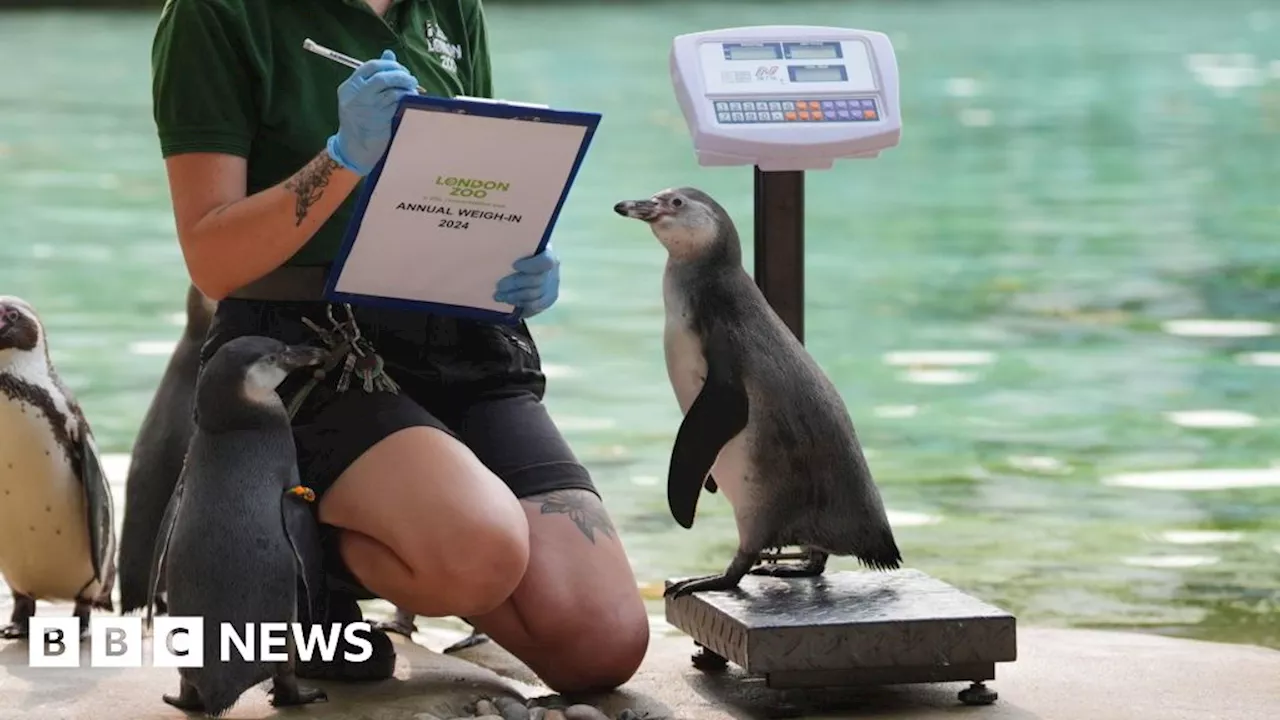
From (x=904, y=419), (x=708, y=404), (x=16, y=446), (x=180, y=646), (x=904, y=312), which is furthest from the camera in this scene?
(x=904, y=312)

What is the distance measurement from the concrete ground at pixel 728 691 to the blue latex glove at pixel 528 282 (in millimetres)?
525

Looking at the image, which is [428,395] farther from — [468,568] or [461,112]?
[461,112]

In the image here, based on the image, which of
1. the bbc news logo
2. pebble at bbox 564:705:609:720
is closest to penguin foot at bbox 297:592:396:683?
the bbc news logo

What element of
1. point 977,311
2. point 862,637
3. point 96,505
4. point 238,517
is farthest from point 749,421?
point 977,311

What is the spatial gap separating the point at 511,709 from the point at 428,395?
506mm

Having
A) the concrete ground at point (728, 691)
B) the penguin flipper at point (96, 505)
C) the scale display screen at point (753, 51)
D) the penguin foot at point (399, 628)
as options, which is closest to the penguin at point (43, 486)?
the penguin flipper at point (96, 505)

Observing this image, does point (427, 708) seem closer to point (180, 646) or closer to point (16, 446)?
point (180, 646)

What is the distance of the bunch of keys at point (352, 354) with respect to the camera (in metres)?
2.78

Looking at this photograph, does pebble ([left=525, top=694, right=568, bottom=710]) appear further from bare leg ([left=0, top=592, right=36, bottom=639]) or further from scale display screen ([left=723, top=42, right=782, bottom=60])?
scale display screen ([left=723, top=42, right=782, bottom=60])

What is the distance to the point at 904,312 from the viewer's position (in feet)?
21.1

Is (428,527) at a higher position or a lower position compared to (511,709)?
higher

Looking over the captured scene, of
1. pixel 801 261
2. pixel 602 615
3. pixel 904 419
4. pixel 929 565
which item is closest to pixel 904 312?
pixel 904 419

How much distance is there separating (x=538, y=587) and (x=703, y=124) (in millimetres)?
680

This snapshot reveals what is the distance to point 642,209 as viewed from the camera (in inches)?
110
